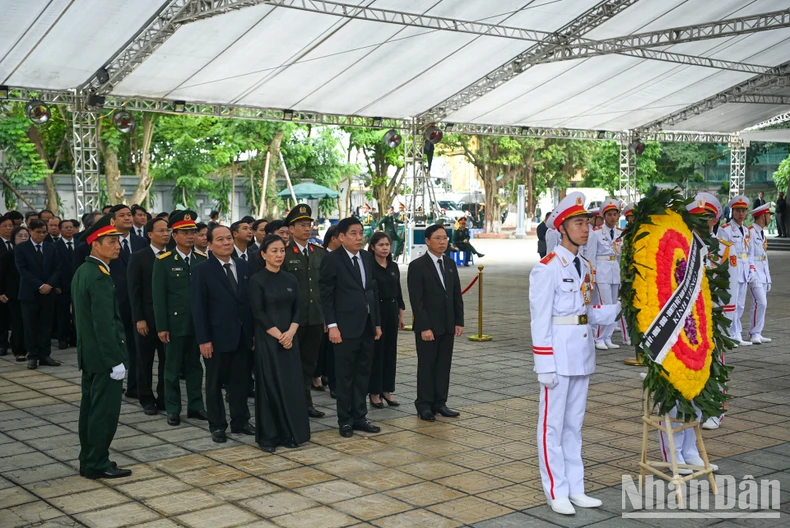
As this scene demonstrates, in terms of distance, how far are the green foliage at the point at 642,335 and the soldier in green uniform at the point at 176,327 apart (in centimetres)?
364

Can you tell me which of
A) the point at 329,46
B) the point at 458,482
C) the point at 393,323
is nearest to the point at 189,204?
the point at 329,46

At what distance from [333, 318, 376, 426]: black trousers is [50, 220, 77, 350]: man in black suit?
4.69 meters

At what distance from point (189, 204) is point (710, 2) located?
21.6 meters

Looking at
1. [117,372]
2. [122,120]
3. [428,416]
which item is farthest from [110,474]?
[122,120]

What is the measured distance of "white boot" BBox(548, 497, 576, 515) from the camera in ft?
16.2

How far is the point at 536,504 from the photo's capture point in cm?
518

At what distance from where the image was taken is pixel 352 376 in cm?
693

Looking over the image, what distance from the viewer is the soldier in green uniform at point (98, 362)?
5.61 metres

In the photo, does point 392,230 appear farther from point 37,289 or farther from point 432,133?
point 37,289

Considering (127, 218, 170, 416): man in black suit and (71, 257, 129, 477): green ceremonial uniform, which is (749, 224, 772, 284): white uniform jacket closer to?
(127, 218, 170, 416): man in black suit

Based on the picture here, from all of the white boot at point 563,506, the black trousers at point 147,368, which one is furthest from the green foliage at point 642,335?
the black trousers at point 147,368

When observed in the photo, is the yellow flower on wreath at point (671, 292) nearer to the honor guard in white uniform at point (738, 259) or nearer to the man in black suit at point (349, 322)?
the man in black suit at point (349, 322)

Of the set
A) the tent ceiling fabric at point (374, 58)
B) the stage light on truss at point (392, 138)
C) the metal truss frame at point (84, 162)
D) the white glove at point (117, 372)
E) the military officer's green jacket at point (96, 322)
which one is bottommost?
the white glove at point (117, 372)

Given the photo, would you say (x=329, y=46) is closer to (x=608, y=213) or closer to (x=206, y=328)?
(x=608, y=213)
